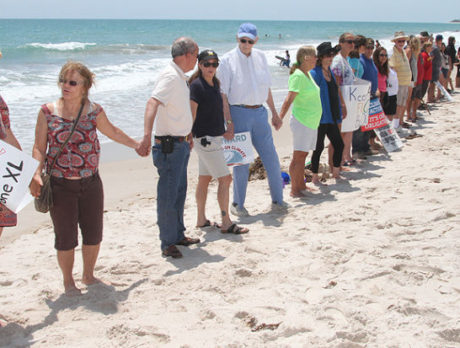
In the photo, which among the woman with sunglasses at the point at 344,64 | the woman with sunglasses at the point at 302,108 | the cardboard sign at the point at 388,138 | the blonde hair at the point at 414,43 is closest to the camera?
the woman with sunglasses at the point at 302,108

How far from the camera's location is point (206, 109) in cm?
449

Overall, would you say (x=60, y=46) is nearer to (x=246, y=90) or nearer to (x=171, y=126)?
(x=246, y=90)

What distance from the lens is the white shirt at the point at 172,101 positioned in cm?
398

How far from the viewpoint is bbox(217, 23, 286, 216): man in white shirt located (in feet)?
16.4

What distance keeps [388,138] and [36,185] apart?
5.96 meters

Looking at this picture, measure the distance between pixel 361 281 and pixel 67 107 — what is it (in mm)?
2312

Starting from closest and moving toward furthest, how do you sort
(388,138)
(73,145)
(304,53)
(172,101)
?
(73,145) < (172,101) < (304,53) < (388,138)

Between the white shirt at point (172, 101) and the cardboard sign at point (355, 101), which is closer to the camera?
the white shirt at point (172, 101)

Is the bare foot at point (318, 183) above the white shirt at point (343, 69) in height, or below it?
below

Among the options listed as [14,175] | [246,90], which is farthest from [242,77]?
[14,175]

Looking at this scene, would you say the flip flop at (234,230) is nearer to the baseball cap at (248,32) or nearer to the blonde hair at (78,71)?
the baseball cap at (248,32)

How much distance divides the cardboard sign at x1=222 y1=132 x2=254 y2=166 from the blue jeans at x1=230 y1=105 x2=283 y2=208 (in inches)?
4.8

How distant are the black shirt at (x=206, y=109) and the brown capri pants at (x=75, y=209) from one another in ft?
4.00

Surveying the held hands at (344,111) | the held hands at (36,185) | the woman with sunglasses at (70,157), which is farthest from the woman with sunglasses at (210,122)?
the held hands at (344,111)
